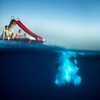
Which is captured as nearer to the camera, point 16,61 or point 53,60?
point 16,61

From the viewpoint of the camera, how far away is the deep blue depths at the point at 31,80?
11.5m

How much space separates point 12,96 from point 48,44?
9.62 metres

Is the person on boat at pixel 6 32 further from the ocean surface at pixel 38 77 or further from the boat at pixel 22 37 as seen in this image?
the ocean surface at pixel 38 77

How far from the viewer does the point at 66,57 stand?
1349cm

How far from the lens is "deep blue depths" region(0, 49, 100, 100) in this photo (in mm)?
11539

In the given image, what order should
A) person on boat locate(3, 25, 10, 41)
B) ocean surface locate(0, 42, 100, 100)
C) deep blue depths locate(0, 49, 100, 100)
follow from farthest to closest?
deep blue depths locate(0, 49, 100, 100) → ocean surface locate(0, 42, 100, 100) → person on boat locate(3, 25, 10, 41)

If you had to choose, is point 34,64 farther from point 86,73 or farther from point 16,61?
point 86,73

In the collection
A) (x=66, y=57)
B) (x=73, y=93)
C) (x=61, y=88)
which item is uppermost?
(x=66, y=57)

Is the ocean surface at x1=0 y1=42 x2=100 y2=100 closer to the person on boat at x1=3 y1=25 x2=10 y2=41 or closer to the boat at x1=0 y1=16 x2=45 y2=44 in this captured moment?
the boat at x1=0 y1=16 x2=45 y2=44

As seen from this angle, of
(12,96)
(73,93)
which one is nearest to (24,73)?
(12,96)

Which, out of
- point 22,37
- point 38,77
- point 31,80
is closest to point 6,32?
point 22,37

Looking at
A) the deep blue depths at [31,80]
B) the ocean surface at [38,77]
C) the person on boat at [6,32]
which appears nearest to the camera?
the person on boat at [6,32]

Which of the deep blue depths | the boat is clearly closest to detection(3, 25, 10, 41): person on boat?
the boat

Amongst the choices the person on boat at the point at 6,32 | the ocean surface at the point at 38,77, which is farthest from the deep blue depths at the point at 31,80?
the person on boat at the point at 6,32
